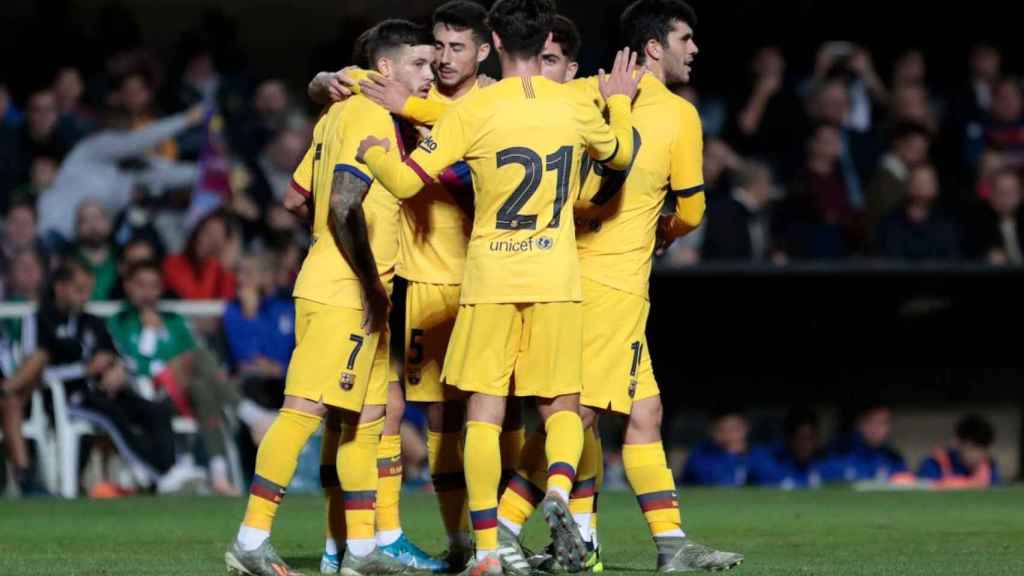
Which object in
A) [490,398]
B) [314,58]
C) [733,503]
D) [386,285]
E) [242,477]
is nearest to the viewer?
[490,398]

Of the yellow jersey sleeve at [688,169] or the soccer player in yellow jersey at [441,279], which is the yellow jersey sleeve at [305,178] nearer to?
the soccer player in yellow jersey at [441,279]

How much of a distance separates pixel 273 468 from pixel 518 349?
1.06 m

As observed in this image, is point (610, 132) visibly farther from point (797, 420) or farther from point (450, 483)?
point (797, 420)

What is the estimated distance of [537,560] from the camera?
6.92m

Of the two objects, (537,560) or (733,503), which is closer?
(537,560)

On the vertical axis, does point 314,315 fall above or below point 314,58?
below

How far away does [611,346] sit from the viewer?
7305 mm

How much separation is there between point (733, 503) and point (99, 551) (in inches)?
185

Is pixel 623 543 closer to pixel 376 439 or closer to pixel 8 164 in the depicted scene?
pixel 376 439

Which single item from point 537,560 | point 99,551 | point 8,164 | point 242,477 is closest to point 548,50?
point 537,560

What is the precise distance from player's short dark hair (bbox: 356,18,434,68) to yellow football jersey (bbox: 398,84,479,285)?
30 centimetres

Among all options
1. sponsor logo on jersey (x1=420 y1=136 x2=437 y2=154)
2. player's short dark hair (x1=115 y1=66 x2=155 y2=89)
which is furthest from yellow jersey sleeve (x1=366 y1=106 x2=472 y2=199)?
player's short dark hair (x1=115 y1=66 x2=155 y2=89)

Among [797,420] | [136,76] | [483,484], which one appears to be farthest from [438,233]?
[136,76]

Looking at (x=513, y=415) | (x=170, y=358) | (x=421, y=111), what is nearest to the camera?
(x=421, y=111)
